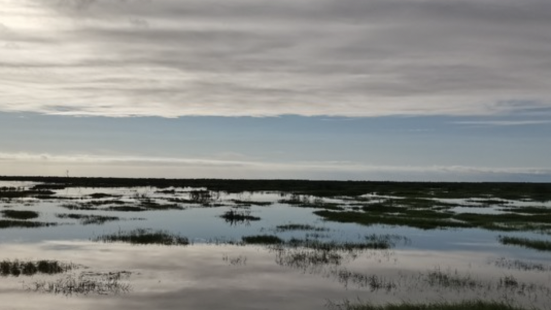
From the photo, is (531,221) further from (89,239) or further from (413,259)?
(89,239)

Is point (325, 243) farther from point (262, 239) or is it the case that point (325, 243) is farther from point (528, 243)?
point (528, 243)

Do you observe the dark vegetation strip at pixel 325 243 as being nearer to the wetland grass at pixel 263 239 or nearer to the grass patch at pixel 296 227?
the wetland grass at pixel 263 239

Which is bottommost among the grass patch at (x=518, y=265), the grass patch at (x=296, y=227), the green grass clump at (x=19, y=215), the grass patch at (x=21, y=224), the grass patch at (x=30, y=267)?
the grass patch at (x=518, y=265)

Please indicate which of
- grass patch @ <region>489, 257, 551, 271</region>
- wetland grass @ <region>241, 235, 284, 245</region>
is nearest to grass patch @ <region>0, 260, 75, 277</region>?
wetland grass @ <region>241, 235, 284, 245</region>

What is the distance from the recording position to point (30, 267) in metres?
22.3

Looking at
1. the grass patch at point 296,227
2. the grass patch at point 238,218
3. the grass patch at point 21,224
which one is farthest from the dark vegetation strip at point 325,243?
the grass patch at point 21,224

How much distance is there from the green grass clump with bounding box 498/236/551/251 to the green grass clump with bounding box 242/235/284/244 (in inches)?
559

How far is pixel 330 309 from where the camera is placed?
56.5ft

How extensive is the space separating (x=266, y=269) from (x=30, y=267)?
32.1ft

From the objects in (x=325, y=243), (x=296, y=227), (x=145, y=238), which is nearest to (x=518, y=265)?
(x=325, y=243)

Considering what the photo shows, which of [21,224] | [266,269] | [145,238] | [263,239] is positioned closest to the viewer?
[266,269]

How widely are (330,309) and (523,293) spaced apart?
7511mm

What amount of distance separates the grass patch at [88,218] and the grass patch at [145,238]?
7790 mm

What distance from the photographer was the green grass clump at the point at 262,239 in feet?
105
